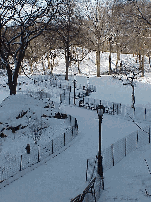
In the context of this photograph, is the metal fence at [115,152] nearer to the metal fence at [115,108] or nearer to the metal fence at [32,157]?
the metal fence at [32,157]

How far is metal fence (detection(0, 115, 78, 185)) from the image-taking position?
1260 centimetres

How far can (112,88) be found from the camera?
3372cm

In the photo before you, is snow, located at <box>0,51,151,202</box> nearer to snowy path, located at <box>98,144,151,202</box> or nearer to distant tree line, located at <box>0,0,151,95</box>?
snowy path, located at <box>98,144,151,202</box>

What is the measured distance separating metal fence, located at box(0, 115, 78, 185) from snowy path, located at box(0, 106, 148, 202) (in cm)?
49

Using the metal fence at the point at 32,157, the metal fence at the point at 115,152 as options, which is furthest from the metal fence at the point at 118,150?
the metal fence at the point at 32,157

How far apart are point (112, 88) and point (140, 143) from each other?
59.7 feet

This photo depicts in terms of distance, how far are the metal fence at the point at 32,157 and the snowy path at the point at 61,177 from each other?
0.49 meters

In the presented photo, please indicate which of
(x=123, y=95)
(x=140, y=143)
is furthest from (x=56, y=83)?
(x=140, y=143)

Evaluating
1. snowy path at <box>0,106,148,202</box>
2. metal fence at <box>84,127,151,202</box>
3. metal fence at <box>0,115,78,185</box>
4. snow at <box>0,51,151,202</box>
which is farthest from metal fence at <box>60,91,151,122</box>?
metal fence at <box>0,115,78,185</box>

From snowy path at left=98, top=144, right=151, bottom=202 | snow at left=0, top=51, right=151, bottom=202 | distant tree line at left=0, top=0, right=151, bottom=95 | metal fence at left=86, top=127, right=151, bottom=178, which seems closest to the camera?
snowy path at left=98, top=144, right=151, bottom=202

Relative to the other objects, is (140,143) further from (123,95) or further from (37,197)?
(123,95)

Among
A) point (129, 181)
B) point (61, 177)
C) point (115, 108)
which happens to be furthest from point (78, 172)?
point (115, 108)

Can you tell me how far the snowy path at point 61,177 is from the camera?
1104 cm

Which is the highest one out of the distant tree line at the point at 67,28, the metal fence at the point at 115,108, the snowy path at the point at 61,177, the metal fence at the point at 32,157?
the distant tree line at the point at 67,28
